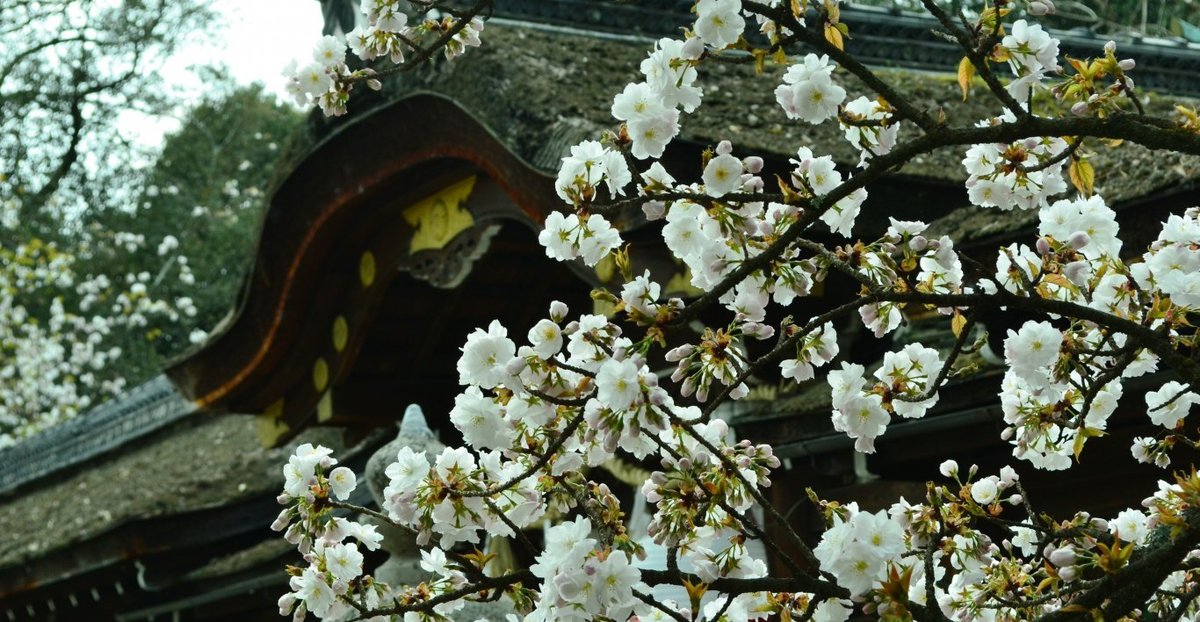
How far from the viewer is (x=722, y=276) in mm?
2654

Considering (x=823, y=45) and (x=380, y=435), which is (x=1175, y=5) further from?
(x=823, y=45)

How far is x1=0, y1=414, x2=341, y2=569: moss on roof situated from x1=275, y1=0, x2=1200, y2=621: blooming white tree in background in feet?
18.5

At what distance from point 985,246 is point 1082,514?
1.49m

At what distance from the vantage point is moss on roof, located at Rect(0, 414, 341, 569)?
8.38 metres

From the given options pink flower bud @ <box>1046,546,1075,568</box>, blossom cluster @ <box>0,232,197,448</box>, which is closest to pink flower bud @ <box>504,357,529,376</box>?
pink flower bud @ <box>1046,546,1075,568</box>

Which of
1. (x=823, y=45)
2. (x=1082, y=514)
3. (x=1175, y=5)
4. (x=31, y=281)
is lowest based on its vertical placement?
(x=1082, y=514)

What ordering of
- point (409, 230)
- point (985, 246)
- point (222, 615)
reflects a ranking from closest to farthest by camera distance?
point (985, 246) < point (409, 230) < point (222, 615)

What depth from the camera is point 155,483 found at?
29.9 feet

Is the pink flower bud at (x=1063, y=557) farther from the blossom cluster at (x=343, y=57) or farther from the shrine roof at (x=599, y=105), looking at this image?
the shrine roof at (x=599, y=105)

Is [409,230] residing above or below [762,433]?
A: above

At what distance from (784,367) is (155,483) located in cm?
701

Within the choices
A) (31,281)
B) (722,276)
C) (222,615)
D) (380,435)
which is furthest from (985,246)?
(31,281)

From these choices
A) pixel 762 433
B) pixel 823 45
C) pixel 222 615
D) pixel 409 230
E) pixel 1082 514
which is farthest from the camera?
pixel 222 615

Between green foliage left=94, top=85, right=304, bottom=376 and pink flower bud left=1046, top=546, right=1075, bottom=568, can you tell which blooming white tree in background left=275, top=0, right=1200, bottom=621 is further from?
green foliage left=94, top=85, right=304, bottom=376
